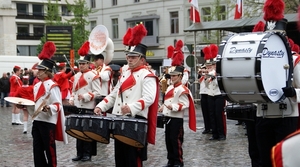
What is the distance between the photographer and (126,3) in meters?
56.0

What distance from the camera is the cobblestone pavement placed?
1027 cm

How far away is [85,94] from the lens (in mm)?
10852

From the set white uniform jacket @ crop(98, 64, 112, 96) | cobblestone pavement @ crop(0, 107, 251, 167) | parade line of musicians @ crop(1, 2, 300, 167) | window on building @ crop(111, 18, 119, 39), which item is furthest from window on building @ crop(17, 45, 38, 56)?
white uniform jacket @ crop(98, 64, 112, 96)

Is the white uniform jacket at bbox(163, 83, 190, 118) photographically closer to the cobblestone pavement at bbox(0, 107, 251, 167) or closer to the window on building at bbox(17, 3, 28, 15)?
the cobblestone pavement at bbox(0, 107, 251, 167)

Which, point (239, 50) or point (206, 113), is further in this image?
point (206, 113)

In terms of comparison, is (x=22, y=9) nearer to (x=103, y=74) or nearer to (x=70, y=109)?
(x=103, y=74)

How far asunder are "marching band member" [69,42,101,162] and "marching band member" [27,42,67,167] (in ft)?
7.05

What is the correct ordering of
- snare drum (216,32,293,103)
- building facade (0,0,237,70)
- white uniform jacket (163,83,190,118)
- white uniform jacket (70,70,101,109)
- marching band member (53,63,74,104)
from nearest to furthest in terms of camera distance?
snare drum (216,32,293,103) < white uniform jacket (163,83,190,118) < white uniform jacket (70,70,101,109) < marching band member (53,63,74,104) < building facade (0,0,237,70)

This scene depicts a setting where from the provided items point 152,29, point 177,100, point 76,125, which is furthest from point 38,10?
point 76,125

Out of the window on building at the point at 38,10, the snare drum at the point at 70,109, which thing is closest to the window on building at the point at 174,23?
the window on building at the point at 38,10

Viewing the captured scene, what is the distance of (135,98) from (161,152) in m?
4.63

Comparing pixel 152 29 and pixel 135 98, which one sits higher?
pixel 152 29

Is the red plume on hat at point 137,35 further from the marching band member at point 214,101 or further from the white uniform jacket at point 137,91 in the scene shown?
the marching band member at point 214,101

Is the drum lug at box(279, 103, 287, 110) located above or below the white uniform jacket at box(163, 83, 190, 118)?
above
